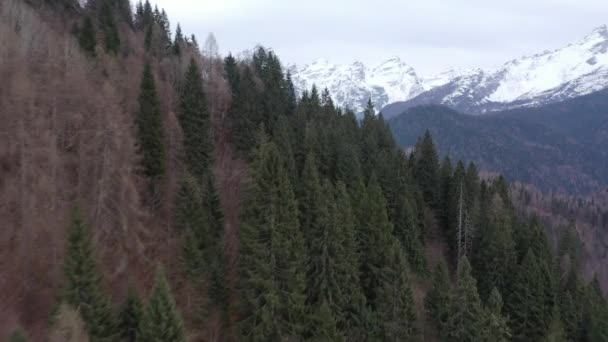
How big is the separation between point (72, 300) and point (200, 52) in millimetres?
63234

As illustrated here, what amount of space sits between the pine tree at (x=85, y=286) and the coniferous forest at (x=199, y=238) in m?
0.08

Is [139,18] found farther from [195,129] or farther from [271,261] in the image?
[271,261]

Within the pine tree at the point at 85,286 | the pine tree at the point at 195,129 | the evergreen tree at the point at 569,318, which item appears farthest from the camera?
the pine tree at the point at 195,129

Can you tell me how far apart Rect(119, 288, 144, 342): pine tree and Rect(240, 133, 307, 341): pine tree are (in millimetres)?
8231

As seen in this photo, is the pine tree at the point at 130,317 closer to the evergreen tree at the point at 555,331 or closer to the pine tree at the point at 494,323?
the pine tree at the point at 494,323

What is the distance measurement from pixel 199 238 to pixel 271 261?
6883 mm

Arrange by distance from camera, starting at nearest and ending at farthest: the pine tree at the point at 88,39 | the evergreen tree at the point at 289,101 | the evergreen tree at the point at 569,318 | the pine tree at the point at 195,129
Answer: the evergreen tree at the point at 569,318, the pine tree at the point at 195,129, the pine tree at the point at 88,39, the evergreen tree at the point at 289,101

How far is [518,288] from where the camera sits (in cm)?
4931

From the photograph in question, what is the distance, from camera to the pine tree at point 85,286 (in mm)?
26969

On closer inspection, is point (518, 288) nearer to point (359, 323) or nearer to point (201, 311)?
point (359, 323)

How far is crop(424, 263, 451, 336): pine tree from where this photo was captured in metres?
41.9

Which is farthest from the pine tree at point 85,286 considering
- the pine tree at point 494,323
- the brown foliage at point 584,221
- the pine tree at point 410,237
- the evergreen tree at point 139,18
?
the brown foliage at point 584,221

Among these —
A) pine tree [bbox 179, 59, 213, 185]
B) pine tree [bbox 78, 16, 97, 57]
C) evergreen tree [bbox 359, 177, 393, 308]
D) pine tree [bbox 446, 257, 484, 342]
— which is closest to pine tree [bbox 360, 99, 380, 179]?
evergreen tree [bbox 359, 177, 393, 308]

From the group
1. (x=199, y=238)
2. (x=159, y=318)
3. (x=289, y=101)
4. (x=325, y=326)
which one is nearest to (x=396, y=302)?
(x=325, y=326)
